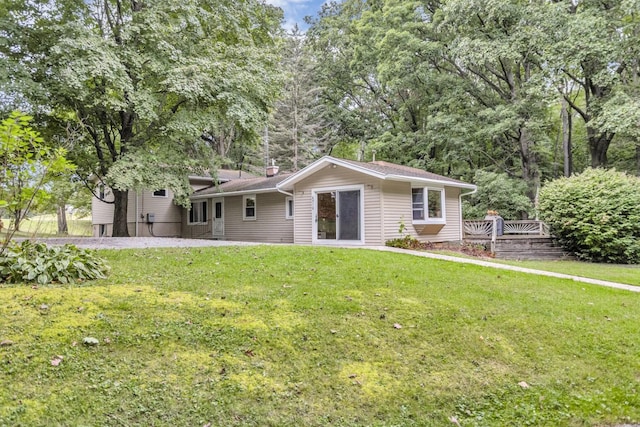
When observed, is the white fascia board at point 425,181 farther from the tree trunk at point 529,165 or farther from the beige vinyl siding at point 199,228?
the beige vinyl siding at point 199,228

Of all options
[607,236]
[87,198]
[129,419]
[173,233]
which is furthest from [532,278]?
[87,198]

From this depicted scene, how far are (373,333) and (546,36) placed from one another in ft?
55.7

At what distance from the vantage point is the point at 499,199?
18.2 m

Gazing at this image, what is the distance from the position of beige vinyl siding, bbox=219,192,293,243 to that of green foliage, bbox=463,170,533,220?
937cm

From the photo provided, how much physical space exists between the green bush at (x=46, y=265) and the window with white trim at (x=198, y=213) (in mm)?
13045

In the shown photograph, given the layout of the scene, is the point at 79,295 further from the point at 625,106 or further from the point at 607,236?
the point at 625,106

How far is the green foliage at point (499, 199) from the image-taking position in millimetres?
17944

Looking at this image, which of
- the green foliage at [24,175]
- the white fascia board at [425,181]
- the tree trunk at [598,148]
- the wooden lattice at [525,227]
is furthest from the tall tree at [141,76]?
the tree trunk at [598,148]

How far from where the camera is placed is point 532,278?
293 inches

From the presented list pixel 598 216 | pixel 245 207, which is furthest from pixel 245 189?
pixel 598 216

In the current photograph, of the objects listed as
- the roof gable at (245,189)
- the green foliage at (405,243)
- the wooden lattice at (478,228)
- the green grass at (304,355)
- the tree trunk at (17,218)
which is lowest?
the green grass at (304,355)

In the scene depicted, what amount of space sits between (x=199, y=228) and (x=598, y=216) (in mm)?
15588

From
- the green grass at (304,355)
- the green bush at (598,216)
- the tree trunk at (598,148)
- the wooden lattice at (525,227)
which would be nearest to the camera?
the green grass at (304,355)

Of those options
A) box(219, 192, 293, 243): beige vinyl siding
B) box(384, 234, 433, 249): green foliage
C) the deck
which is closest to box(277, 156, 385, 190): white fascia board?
box(219, 192, 293, 243): beige vinyl siding
